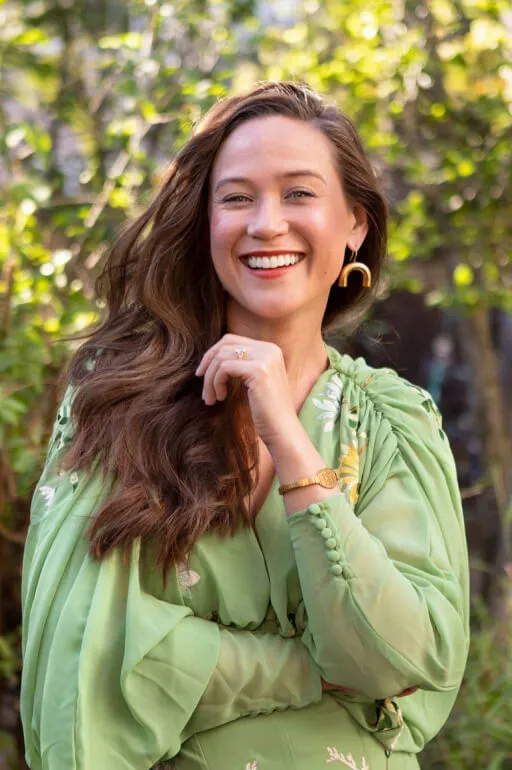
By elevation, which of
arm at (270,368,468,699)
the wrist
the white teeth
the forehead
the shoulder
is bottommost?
arm at (270,368,468,699)

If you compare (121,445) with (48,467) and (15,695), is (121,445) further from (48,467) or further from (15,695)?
(15,695)

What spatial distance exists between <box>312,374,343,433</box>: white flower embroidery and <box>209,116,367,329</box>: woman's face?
0.18m

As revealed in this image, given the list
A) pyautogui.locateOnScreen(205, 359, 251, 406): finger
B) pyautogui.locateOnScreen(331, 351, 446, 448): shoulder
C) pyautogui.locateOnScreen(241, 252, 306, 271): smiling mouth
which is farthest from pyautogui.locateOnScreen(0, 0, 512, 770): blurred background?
pyautogui.locateOnScreen(205, 359, 251, 406): finger

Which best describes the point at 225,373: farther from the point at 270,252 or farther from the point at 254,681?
the point at 254,681

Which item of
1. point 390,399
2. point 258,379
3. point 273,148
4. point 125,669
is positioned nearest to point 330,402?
point 390,399

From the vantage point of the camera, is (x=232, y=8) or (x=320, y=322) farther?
(x=232, y=8)

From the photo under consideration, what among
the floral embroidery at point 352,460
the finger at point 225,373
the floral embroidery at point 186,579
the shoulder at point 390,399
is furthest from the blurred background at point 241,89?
the floral embroidery at point 186,579

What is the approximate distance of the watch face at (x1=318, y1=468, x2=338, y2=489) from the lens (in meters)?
1.86

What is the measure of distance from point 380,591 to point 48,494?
0.69m

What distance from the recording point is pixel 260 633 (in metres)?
1.95

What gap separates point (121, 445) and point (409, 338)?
554 centimetres

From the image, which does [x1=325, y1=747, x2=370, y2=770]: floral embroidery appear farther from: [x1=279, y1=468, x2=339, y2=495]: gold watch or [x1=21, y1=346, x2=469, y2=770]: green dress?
[x1=279, y1=468, x2=339, y2=495]: gold watch

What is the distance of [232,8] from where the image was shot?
14.4ft

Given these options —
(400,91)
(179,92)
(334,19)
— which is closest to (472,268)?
(400,91)
